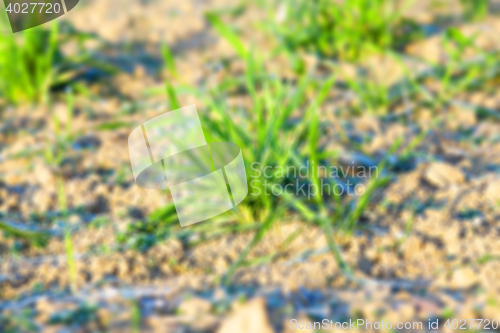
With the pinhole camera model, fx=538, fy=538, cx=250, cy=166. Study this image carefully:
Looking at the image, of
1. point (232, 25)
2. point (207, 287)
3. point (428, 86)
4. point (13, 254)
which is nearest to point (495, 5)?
point (428, 86)

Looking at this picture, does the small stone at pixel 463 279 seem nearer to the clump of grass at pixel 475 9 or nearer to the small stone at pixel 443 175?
the small stone at pixel 443 175

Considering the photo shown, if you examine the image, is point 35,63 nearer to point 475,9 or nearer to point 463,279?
point 463,279

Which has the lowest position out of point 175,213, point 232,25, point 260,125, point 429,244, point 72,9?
point 429,244

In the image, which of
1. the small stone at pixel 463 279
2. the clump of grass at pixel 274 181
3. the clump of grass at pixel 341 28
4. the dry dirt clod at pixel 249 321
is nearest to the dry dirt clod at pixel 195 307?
the dry dirt clod at pixel 249 321

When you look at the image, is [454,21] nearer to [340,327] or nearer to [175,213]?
[175,213]

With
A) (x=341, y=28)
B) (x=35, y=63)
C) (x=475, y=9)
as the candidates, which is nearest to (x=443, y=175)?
(x=341, y=28)

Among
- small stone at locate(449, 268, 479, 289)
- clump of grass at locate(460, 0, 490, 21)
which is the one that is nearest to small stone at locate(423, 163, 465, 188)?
small stone at locate(449, 268, 479, 289)

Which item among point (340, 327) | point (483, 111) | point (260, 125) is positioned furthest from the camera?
point (483, 111)
